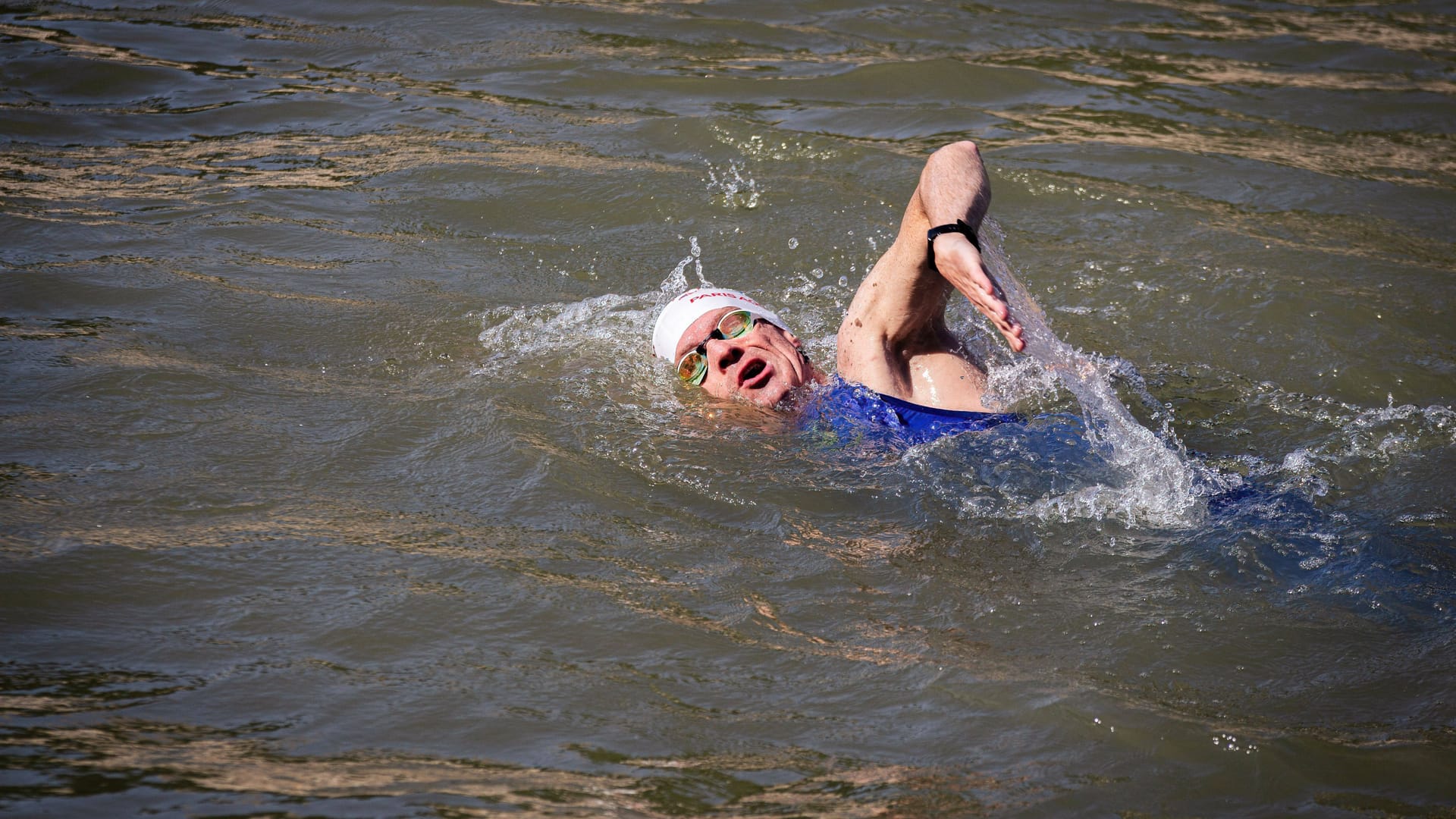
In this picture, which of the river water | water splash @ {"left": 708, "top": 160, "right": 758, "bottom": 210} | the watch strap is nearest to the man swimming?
the watch strap

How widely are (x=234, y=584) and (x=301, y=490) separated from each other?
686mm

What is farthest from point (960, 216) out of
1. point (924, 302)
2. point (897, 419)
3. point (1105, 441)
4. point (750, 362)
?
point (750, 362)

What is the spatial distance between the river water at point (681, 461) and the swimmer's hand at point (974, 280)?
635mm

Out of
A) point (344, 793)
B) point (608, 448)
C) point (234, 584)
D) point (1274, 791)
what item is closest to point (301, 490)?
point (234, 584)

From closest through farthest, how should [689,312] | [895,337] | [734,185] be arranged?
1. [895,337]
2. [689,312]
3. [734,185]

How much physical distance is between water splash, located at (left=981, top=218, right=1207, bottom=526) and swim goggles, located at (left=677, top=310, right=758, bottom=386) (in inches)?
44.6

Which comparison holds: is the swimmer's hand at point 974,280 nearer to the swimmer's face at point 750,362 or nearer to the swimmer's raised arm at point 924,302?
the swimmer's raised arm at point 924,302

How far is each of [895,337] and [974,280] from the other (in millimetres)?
1031

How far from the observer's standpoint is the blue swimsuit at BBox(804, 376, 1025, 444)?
15.8ft

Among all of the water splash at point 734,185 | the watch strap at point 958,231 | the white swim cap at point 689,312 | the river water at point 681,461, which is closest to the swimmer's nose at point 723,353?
the white swim cap at point 689,312

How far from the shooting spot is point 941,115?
9.13m

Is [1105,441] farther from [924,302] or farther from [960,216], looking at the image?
[960,216]

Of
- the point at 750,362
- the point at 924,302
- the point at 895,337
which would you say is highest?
the point at 924,302

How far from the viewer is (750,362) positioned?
5.23 meters
